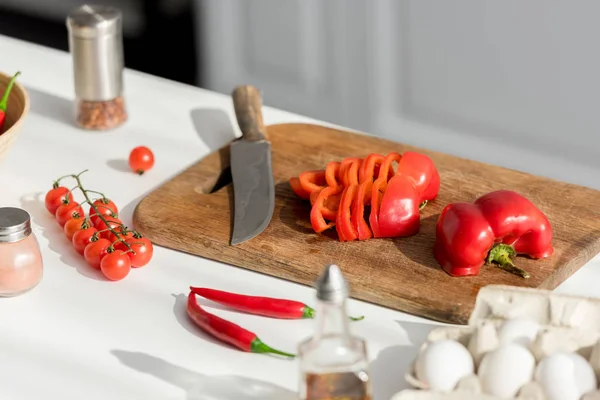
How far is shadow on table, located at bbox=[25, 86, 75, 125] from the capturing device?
6.47 feet

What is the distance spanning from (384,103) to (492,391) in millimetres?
2399

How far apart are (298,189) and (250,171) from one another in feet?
0.38

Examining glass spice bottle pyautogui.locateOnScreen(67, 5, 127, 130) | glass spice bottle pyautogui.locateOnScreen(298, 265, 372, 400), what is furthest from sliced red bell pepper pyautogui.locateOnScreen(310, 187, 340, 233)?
glass spice bottle pyautogui.locateOnScreen(67, 5, 127, 130)

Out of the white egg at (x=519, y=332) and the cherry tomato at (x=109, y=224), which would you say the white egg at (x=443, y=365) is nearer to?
the white egg at (x=519, y=332)

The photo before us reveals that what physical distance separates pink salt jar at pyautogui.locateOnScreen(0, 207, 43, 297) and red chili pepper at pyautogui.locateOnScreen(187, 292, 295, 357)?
0.23 m

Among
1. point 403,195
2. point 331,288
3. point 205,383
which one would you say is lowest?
point 205,383

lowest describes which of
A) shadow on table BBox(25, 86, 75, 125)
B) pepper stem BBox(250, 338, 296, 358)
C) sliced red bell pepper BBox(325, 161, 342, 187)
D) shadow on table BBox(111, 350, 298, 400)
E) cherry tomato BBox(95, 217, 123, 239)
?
shadow on table BBox(111, 350, 298, 400)

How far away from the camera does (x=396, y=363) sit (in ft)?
4.16

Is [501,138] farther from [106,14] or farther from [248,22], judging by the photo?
[106,14]

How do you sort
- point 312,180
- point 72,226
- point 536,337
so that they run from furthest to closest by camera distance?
1. point 312,180
2. point 72,226
3. point 536,337

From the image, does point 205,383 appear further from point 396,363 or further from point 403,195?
point 403,195

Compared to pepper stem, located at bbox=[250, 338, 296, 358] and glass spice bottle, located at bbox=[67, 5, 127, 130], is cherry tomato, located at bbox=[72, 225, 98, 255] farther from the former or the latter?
glass spice bottle, located at bbox=[67, 5, 127, 130]

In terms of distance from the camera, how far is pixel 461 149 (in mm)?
3303

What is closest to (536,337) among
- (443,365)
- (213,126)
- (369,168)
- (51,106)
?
(443,365)
